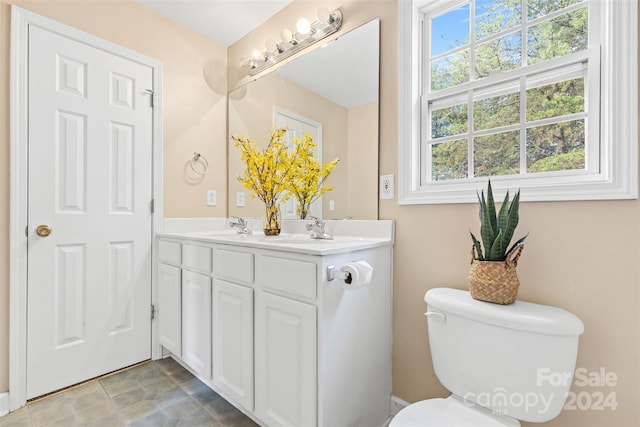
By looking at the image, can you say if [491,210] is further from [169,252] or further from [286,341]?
[169,252]

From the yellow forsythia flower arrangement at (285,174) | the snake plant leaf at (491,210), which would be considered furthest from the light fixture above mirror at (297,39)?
the snake plant leaf at (491,210)

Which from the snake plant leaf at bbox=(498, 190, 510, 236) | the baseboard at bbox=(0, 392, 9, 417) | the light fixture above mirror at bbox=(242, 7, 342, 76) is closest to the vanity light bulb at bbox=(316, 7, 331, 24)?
the light fixture above mirror at bbox=(242, 7, 342, 76)

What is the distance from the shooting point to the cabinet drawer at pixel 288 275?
1108 millimetres

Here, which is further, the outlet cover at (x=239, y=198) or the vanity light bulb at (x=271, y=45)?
the outlet cover at (x=239, y=198)

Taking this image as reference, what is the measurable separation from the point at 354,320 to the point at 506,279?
594 millimetres

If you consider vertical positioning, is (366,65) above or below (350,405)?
above

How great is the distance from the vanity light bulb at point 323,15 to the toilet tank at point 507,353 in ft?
5.28

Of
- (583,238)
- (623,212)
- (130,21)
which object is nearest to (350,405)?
(583,238)

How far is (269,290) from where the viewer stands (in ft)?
4.13

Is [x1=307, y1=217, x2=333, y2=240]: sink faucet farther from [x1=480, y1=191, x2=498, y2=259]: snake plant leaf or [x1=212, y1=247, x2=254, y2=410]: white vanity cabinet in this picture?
[x1=480, y1=191, x2=498, y2=259]: snake plant leaf

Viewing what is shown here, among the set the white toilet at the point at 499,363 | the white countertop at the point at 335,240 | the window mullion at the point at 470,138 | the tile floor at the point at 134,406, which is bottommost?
the tile floor at the point at 134,406

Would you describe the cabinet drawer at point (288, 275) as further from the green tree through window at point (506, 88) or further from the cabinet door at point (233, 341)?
the green tree through window at point (506, 88)

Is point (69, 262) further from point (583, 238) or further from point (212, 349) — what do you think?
point (583, 238)

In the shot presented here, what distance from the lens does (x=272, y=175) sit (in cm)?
184
